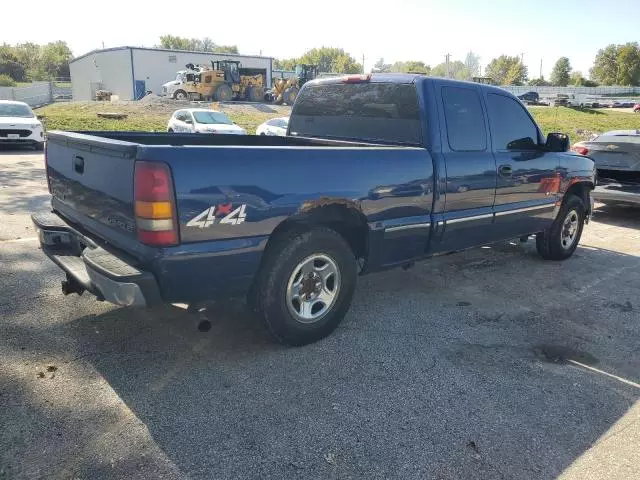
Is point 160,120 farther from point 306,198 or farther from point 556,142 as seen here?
point 306,198

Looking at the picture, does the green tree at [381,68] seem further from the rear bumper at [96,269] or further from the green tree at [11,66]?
the green tree at [11,66]

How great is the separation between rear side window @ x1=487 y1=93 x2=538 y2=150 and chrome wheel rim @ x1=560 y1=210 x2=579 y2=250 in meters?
1.32

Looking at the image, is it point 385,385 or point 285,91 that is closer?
point 385,385

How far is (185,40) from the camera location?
13225 centimetres

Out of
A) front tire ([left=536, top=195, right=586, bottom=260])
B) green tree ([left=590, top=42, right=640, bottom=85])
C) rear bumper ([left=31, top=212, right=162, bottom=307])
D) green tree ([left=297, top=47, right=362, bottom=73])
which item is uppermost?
green tree ([left=297, top=47, right=362, bottom=73])

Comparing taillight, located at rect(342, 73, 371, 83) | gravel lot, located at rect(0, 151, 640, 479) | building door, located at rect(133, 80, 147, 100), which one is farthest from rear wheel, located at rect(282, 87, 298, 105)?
gravel lot, located at rect(0, 151, 640, 479)

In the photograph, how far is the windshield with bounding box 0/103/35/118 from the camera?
53.2 ft

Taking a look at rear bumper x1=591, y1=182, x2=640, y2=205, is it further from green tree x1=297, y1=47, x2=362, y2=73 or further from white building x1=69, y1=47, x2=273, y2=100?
green tree x1=297, y1=47, x2=362, y2=73

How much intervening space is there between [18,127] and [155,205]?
15133mm

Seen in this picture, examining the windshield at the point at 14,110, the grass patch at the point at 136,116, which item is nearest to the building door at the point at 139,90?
the grass patch at the point at 136,116

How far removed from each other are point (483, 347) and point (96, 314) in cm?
306

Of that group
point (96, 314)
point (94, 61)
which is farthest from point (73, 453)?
point (94, 61)

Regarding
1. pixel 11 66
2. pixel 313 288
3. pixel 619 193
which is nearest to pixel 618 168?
pixel 619 193

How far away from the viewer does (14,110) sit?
16.4 meters
